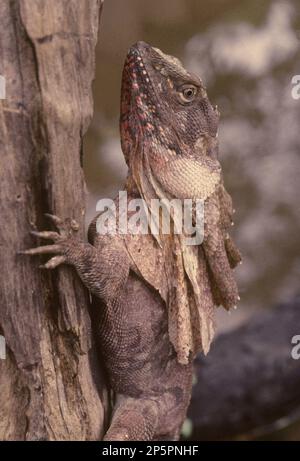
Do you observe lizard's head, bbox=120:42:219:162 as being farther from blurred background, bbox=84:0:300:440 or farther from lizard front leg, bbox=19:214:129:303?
blurred background, bbox=84:0:300:440

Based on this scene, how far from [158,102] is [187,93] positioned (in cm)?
11

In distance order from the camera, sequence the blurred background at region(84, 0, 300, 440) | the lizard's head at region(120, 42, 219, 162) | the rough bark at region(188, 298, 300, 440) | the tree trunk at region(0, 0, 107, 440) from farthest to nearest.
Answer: the rough bark at region(188, 298, 300, 440)
the blurred background at region(84, 0, 300, 440)
the lizard's head at region(120, 42, 219, 162)
the tree trunk at region(0, 0, 107, 440)

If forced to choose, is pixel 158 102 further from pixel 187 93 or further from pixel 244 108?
pixel 244 108

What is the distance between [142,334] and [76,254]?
0.44m

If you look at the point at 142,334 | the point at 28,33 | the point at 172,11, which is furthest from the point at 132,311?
the point at 172,11

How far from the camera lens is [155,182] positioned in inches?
67.6

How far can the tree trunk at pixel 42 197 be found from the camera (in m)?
1.35

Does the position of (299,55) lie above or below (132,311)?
above

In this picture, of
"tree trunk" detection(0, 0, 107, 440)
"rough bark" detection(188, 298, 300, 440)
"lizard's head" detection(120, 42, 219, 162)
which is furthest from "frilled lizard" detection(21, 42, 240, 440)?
"rough bark" detection(188, 298, 300, 440)

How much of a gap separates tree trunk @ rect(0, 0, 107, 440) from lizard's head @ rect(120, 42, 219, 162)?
0.25m

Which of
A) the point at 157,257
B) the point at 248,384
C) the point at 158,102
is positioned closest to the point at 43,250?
the point at 157,257

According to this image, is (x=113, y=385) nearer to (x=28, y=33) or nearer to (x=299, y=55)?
(x=28, y=33)

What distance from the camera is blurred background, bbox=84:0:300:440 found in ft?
8.93

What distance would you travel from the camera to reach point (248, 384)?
9.53 feet
